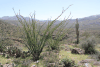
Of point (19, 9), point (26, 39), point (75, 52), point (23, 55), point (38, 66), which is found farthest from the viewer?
point (75, 52)

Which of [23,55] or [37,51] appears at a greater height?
[37,51]

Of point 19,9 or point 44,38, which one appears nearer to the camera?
point 19,9

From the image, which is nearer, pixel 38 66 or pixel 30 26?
pixel 38 66

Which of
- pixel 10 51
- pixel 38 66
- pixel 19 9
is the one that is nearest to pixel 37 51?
pixel 38 66

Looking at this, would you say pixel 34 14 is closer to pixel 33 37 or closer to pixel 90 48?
pixel 33 37

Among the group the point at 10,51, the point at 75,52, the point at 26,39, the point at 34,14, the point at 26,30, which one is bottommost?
the point at 75,52

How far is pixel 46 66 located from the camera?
3.53m

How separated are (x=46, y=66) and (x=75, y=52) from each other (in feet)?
13.1

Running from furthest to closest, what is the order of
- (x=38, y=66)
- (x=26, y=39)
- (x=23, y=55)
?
1. (x=23, y=55)
2. (x=26, y=39)
3. (x=38, y=66)

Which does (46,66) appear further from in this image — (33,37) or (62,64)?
(33,37)

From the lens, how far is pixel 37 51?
454cm

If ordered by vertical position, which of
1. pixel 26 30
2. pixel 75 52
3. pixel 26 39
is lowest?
pixel 75 52

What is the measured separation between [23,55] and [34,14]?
8.27ft

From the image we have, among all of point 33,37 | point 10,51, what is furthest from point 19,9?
point 10,51
